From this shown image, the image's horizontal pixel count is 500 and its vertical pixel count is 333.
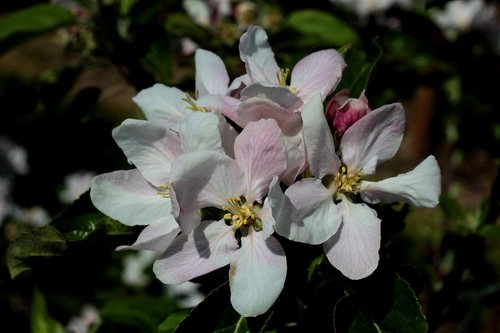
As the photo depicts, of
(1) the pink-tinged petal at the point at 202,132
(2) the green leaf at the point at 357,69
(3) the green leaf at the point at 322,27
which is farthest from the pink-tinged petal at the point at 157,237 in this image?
(3) the green leaf at the point at 322,27

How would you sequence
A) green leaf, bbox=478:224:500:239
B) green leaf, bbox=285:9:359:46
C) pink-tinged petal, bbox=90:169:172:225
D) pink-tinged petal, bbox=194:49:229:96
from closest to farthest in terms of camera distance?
pink-tinged petal, bbox=90:169:172:225 → pink-tinged petal, bbox=194:49:229:96 → green leaf, bbox=478:224:500:239 → green leaf, bbox=285:9:359:46

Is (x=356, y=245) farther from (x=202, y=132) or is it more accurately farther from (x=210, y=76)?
(x=210, y=76)

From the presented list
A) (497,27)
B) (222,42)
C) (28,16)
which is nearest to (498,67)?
(497,27)

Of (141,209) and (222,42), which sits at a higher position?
(141,209)

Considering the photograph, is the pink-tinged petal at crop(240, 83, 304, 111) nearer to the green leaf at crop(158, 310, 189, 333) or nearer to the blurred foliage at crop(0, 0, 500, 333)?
the blurred foliage at crop(0, 0, 500, 333)

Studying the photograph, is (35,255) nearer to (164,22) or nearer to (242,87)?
(242,87)

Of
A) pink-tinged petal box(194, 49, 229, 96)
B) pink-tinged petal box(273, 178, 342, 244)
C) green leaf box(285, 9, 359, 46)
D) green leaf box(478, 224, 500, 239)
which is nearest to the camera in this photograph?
pink-tinged petal box(273, 178, 342, 244)

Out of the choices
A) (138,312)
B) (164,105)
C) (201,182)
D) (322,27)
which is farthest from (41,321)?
(322,27)

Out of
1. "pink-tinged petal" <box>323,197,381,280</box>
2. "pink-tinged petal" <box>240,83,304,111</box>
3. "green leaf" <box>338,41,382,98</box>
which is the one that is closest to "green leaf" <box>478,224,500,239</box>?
"green leaf" <box>338,41,382,98</box>

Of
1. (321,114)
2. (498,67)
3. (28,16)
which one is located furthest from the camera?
(498,67)
